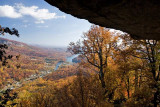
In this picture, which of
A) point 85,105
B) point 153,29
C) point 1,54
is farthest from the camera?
point 85,105

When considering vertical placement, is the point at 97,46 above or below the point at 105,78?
above

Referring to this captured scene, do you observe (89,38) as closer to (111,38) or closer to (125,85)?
(111,38)

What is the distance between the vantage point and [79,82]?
952 cm

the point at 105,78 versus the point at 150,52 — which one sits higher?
the point at 150,52

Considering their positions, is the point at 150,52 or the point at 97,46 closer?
the point at 150,52

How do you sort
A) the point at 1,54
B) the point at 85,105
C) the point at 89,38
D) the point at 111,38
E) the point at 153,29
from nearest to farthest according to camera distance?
1. the point at 153,29
2. the point at 1,54
3. the point at 85,105
4. the point at 111,38
5. the point at 89,38

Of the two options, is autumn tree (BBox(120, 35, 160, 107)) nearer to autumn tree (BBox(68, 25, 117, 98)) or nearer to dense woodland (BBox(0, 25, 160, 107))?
dense woodland (BBox(0, 25, 160, 107))

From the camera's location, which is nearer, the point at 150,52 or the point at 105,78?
the point at 150,52

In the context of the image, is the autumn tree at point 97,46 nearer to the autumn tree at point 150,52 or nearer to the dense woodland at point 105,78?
the dense woodland at point 105,78

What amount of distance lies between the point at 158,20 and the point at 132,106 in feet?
36.3

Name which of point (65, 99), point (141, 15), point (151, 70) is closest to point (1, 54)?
point (65, 99)

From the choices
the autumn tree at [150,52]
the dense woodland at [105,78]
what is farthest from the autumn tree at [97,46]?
the autumn tree at [150,52]

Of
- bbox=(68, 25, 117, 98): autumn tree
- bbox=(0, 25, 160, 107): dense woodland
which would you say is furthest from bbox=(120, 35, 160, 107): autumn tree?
bbox=(68, 25, 117, 98): autumn tree

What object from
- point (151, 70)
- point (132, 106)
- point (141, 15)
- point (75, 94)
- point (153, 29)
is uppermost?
point (141, 15)
